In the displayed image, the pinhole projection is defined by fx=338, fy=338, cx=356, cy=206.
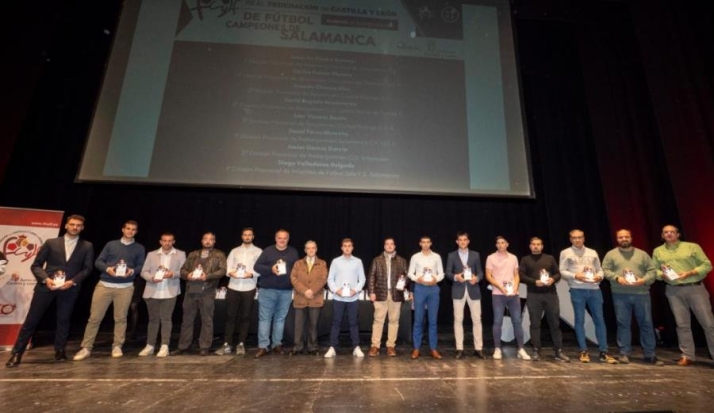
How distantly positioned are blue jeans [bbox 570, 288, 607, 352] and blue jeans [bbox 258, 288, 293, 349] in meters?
3.83

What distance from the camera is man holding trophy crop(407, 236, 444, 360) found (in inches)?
174

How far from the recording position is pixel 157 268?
4484mm

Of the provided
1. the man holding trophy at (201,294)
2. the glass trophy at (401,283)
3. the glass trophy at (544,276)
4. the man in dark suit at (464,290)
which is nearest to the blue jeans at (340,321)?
the glass trophy at (401,283)

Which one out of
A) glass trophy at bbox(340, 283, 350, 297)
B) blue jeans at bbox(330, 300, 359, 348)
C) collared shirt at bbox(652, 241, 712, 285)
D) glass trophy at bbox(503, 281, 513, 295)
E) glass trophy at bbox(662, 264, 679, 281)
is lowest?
blue jeans at bbox(330, 300, 359, 348)

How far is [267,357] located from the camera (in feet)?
13.7

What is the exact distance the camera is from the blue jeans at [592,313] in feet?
14.2

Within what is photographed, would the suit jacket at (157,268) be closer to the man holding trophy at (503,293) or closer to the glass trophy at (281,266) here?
the glass trophy at (281,266)

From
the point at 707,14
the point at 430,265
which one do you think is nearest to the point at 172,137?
the point at 430,265

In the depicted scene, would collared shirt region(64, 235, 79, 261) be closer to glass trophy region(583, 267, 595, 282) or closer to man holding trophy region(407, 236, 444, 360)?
man holding trophy region(407, 236, 444, 360)

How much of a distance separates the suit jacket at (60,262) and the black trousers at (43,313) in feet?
0.36

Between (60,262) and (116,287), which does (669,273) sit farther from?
(60,262)

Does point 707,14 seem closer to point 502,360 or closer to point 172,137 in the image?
point 502,360

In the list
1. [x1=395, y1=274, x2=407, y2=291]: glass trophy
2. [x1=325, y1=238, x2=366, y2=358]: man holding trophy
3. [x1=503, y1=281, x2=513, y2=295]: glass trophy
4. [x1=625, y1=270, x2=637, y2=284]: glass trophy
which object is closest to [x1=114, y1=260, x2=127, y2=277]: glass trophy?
[x1=325, y1=238, x2=366, y2=358]: man holding trophy

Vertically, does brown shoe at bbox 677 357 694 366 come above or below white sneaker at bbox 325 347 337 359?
above
